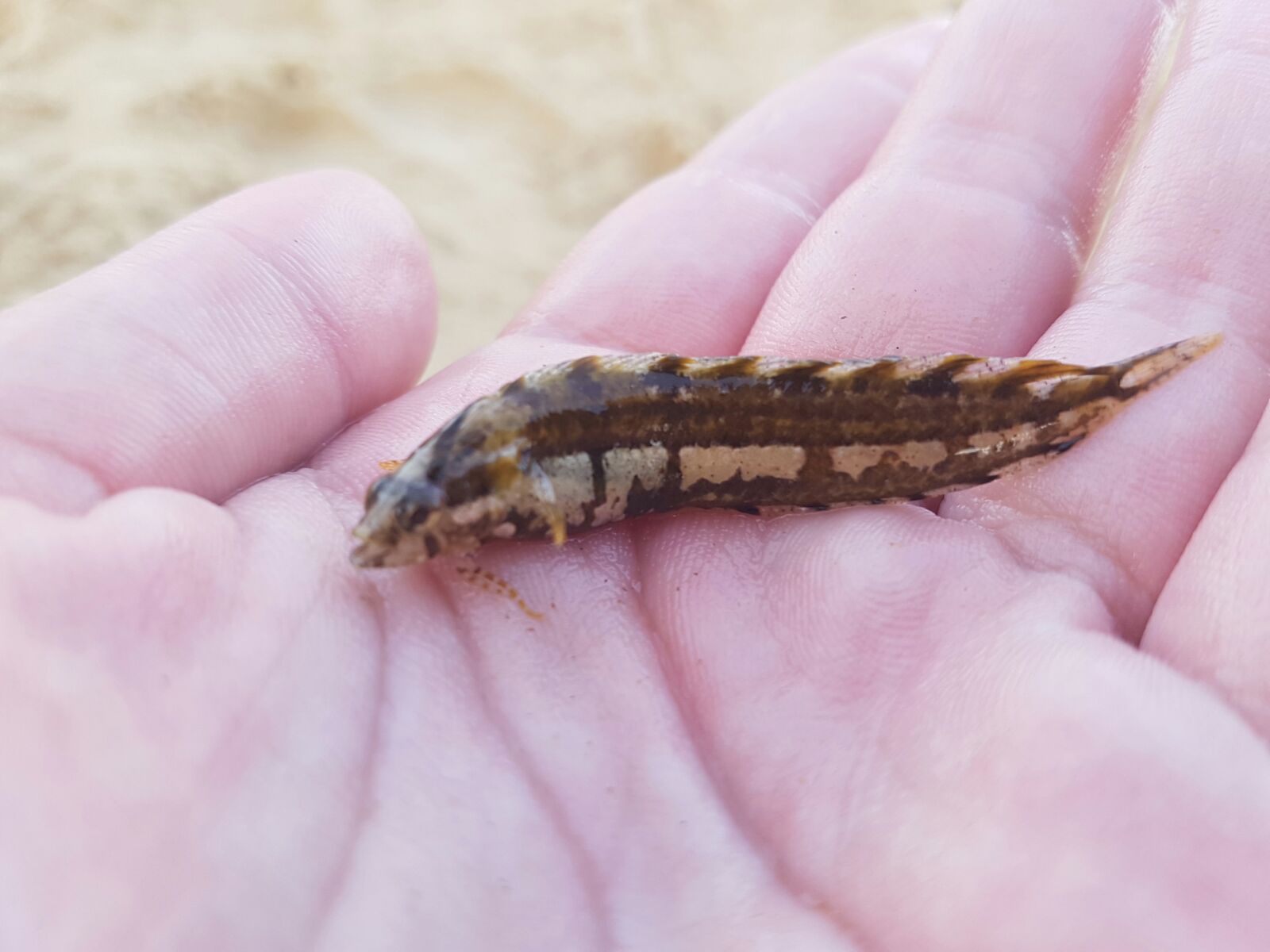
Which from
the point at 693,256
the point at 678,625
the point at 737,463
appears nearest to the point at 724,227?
the point at 693,256

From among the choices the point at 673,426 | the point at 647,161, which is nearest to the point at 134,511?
the point at 673,426

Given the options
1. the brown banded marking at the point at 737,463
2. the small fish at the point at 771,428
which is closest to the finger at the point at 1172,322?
the small fish at the point at 771,428

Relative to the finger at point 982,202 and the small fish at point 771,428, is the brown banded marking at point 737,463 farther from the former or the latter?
the finger at point 982,202

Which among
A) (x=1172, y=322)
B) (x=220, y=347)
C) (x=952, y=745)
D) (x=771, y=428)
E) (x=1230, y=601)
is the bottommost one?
(x=952, y=745)

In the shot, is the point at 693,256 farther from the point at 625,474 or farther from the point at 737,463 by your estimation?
the point at 625,474

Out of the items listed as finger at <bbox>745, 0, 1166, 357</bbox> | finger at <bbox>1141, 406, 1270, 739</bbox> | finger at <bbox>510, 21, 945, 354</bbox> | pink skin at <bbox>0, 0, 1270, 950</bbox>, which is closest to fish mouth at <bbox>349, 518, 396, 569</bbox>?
pink skin at <bbox>0, 0, 1270, 950</bbox>

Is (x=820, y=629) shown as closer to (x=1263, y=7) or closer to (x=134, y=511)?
(x=134, y=511)
